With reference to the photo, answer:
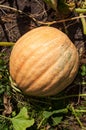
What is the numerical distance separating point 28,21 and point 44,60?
1.73ft

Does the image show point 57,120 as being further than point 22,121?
Yes

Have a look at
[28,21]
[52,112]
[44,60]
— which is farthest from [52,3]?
[52,112]

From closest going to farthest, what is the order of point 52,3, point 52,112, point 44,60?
point 44,60
point 52,3
point 52,112

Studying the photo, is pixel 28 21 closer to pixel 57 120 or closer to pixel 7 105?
pixel 7 105

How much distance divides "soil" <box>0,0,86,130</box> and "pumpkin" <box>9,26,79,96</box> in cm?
30

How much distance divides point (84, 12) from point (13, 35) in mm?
602

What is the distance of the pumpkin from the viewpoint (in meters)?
2.65

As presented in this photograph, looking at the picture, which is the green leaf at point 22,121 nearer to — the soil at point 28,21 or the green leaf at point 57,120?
the green leaf at point 57,120

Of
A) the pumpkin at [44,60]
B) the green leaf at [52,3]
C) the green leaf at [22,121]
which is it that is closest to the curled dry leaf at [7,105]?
the green leaf at [22,121]

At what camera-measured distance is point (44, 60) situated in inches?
104

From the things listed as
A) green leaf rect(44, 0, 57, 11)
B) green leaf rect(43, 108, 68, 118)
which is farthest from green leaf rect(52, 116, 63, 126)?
green leaf rect(44, 0, 57, 11)

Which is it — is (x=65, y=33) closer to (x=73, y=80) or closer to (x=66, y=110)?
(x=73, y=80)

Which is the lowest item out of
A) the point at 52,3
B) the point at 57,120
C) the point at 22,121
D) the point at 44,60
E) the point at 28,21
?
the point at 57,120

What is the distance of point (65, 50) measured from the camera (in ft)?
8.73
